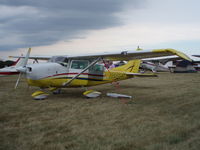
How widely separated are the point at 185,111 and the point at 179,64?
28074 mm

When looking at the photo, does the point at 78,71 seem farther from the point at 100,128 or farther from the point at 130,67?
the point at 100,128

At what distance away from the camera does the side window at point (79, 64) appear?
794 centimetres

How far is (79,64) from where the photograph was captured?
26.4ft

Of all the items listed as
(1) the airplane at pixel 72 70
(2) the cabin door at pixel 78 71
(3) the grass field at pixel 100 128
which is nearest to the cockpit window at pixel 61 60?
(1) the airplane at pixel 72 70

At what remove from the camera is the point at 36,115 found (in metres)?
4.98

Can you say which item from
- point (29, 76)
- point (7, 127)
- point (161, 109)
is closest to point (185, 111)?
point (161, 109)

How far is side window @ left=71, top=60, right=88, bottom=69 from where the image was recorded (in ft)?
26.1

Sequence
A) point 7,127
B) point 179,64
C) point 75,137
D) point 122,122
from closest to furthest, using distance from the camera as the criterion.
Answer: point 75,137 → point 7,127 → point 122,122 → point 179,64

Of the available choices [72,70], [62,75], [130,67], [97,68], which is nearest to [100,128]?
[62,75]

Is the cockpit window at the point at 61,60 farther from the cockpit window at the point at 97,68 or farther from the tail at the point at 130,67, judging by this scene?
the tail at the point at 130,67

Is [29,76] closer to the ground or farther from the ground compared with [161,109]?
farther from the ground

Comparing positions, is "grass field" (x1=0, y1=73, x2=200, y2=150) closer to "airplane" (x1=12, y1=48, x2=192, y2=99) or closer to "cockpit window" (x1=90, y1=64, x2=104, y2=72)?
"airplane" (x1=12, y1=48, x2=192, y2=99)

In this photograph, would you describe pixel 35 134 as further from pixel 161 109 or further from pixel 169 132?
pixel 161 109

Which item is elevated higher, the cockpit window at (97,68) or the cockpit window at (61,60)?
the cockpit window at (61,60)
